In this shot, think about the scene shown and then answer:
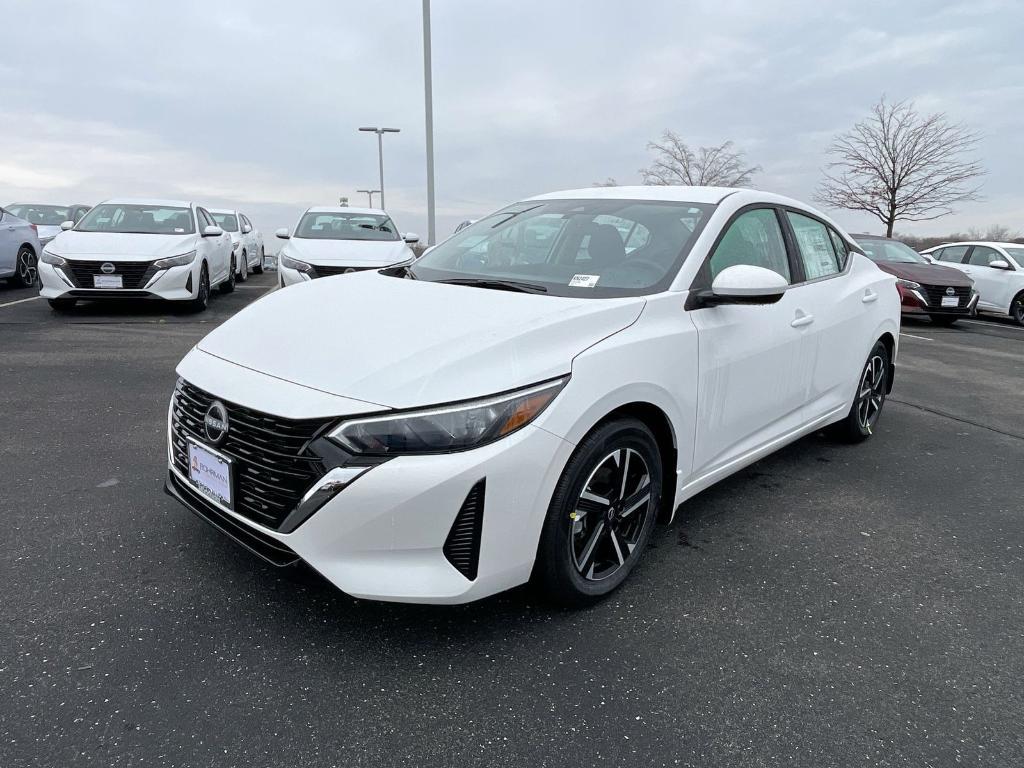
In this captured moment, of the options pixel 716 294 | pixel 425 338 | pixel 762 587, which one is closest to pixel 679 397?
pixel 716 294

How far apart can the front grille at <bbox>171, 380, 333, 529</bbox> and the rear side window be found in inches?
113

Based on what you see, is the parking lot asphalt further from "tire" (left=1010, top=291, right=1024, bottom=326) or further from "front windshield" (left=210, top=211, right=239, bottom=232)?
"front windshield" (left=210, top=211, right=239, bottom=232)

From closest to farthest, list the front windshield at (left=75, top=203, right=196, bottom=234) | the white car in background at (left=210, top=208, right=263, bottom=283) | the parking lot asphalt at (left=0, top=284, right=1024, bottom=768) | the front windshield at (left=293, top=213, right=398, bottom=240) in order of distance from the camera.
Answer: the parking lot asphalt at (left=0, top=284, right=1024, bottom=768) < the front windshield at (left=75, top=203, right=196, bottom=234) < the front windshield at (left=293, top=213, right=398, bottom=240) < the white car in background at (left=210, top=208, right=263, bottom=283)

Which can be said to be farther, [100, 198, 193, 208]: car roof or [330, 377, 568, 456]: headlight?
[100, 198, 193, 208]: car roof

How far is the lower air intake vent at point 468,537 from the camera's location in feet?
6.89

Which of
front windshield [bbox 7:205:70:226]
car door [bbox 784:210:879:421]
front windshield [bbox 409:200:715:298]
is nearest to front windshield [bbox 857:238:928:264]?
car door [bbox 784:210:879:421]

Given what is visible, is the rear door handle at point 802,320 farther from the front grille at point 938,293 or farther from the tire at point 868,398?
the front grille at point 938,293

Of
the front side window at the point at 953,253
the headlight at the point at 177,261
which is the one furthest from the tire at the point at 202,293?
the front side window at the point at 953,253

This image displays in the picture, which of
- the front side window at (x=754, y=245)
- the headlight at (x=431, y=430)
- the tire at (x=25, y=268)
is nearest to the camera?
the headlight at (x=431, y=430)

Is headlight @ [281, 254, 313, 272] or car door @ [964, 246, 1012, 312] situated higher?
headlight @ [281, 254, 313, 272]

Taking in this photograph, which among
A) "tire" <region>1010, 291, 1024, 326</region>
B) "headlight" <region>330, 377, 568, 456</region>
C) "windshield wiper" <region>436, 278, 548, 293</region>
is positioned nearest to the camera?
"headlight" <region>330, 377, 568, 456</region>

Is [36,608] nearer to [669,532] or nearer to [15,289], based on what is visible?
[669,532]

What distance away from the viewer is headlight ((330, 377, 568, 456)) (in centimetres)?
207

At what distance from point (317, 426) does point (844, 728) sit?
5.74 feet
